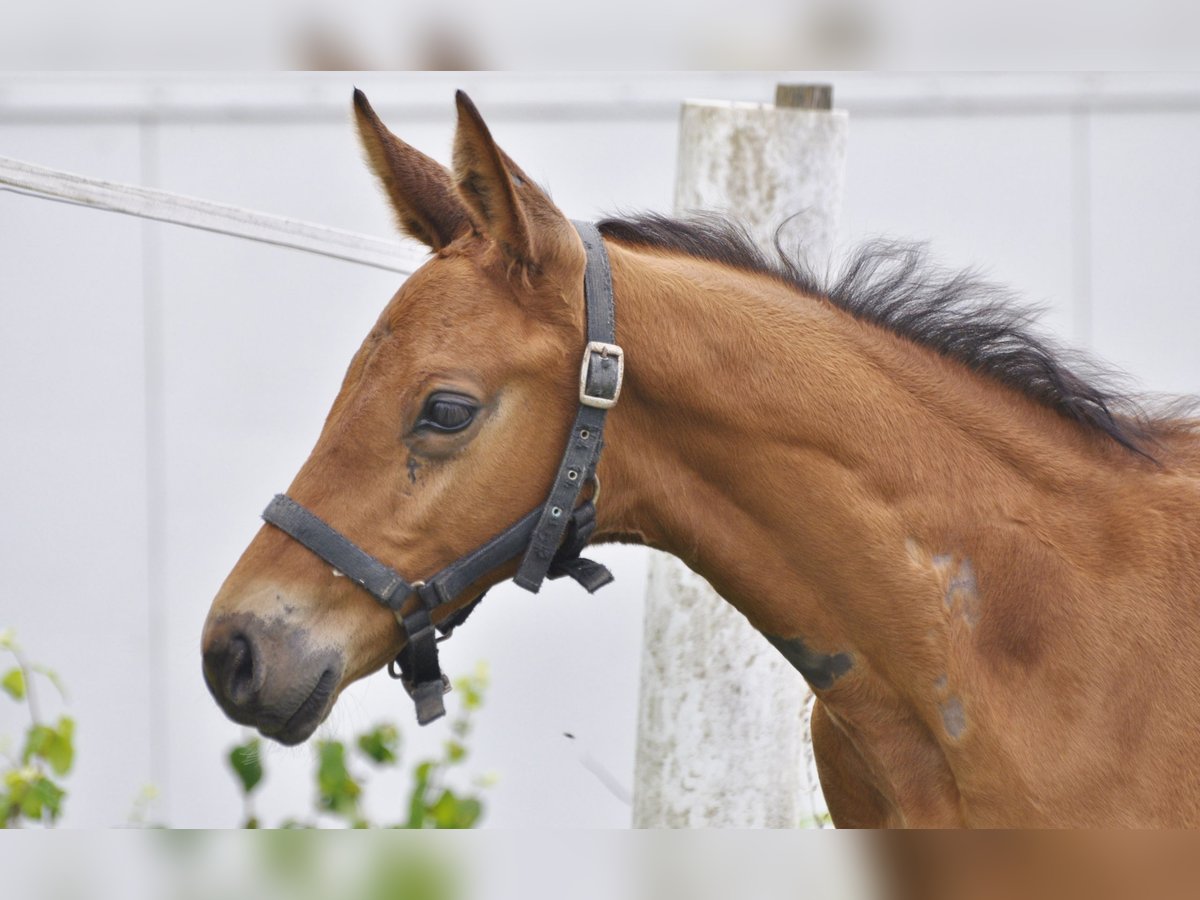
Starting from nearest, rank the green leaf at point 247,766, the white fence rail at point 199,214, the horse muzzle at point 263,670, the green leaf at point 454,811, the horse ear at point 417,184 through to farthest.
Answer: the horse muzzle at point 263,670, the horse ear at point 417,184, the white fence rail at point 199,214, the green leaf at point 247,766, the green leaf at point 454,811

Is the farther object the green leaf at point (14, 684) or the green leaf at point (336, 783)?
the green leaf at point (336, 783)

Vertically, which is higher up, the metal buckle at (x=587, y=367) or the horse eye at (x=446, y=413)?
the metal buckle at (x=587, y=367)

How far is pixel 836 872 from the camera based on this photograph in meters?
1.42

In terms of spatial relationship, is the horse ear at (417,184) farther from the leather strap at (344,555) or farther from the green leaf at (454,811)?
the green leaf at (454,811)

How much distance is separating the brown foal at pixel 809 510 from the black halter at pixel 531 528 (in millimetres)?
28

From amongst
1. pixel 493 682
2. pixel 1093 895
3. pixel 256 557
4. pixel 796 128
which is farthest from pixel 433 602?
pixel 493 682

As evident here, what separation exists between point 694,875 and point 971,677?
39.8 inches

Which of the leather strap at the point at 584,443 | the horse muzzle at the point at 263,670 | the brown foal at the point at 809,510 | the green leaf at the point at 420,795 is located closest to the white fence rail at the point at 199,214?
the brown foal at the point at 809,510

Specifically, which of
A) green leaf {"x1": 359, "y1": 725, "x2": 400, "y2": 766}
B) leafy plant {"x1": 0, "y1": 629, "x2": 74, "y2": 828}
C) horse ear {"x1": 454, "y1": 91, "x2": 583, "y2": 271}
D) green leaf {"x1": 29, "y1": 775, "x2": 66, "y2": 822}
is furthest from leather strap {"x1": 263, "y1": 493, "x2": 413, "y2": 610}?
green leaf {"x1": 359, "y1": 725, "x2": 400, "y2": 766}

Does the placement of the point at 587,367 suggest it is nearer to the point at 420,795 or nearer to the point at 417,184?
the point at 417,184

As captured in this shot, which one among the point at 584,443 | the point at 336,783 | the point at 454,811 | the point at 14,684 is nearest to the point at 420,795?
the point at 454,811

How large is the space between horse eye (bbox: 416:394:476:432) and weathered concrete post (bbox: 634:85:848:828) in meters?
1.66

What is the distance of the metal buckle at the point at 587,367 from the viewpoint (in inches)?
86.4

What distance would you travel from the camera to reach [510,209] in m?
2.21
